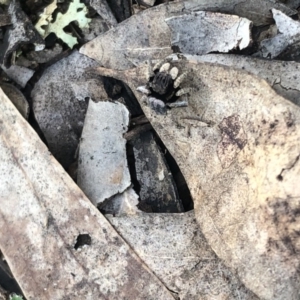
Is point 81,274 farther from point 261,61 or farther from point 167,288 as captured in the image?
point 261,61

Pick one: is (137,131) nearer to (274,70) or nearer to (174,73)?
(174,73)

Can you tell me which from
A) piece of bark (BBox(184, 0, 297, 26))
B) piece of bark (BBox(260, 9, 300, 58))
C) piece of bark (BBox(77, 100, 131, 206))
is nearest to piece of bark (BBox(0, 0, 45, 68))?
piece of bark (BBox(77, 100, 131, 206))

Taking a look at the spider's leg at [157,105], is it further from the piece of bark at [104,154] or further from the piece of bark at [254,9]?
the piece of bark at [254,9]

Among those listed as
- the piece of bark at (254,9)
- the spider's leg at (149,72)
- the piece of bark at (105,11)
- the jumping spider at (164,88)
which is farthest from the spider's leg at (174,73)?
the piece of bark at (105,11)

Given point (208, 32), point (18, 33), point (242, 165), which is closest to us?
point (242, 165)

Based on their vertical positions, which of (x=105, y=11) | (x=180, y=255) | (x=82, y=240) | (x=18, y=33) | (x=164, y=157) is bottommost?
(x=180, y=255)

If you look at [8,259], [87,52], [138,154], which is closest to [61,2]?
[87,52]

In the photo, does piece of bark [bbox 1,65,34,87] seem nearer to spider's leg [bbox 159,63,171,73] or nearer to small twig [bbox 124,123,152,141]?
small twig [bbox 124,123,152,141]

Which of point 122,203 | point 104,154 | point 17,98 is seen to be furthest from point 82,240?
point 17,98
